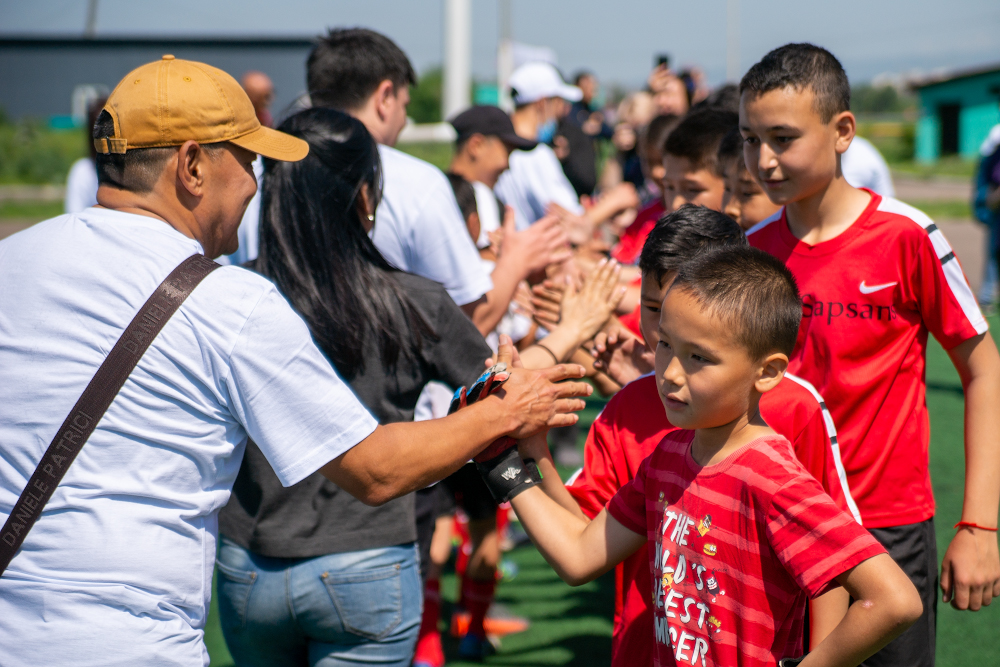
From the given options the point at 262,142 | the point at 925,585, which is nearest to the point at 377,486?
the point at 262,142

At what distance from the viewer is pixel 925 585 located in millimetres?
2268

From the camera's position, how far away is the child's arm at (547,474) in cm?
201

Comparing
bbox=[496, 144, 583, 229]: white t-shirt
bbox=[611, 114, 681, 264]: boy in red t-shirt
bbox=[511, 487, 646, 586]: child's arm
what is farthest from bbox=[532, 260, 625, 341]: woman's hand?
bbox=[496, 144, 583, 229]: white t-shirt

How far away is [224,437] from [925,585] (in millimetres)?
1844

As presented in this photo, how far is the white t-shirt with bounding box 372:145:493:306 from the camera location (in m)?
Result: 2.88

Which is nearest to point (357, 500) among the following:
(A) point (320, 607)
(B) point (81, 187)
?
(A) point (320, 607)

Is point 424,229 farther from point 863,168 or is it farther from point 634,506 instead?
point 863,168

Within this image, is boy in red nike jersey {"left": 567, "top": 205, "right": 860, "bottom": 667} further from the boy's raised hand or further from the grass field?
the grass field

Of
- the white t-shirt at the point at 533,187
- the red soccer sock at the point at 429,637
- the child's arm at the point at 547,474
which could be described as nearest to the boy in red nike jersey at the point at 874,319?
the child's arm at the point at 547,474

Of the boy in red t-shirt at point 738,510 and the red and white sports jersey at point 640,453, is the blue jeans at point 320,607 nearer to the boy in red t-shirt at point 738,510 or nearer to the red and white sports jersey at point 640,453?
the red and white sports jersey at point 640,453

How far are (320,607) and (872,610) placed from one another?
51.4 inches

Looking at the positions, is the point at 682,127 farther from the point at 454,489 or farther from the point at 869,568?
the point at 869,568

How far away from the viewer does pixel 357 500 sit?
6.97 ft

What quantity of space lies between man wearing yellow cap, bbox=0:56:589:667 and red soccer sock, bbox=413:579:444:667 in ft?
7.36
